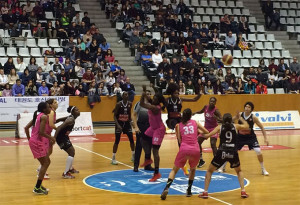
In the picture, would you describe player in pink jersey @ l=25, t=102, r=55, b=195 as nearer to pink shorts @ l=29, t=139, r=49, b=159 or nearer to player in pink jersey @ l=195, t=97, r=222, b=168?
pink shorts @ l=29, t=139, r=49, b=159

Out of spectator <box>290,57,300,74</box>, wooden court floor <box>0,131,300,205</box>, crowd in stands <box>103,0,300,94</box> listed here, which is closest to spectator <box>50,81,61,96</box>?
wooden court floor <box>0,131,300,205</box>

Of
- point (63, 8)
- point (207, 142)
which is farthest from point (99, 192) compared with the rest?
point (63, 8)

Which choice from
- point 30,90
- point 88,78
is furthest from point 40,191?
point 88,78

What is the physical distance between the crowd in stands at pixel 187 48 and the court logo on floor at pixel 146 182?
480 inches

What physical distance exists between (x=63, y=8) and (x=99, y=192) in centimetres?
1928

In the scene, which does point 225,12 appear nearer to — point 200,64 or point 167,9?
point 167,9

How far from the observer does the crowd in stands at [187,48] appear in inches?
1067

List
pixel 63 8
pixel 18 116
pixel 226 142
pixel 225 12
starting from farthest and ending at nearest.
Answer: pixel 225 12
pixel 63 8
pixel 18 116
pixel 226 142

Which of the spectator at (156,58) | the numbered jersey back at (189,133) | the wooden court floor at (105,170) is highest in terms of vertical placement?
the spectator at (156,58)

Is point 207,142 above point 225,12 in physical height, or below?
below

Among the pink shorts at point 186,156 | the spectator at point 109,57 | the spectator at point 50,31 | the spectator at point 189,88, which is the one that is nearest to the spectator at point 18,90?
the spectator at point 50,31

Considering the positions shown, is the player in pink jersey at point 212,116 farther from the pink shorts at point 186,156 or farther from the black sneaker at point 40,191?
the black sneaker at point 40,191

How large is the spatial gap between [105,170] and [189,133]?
404 cm

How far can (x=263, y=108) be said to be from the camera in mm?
27328
